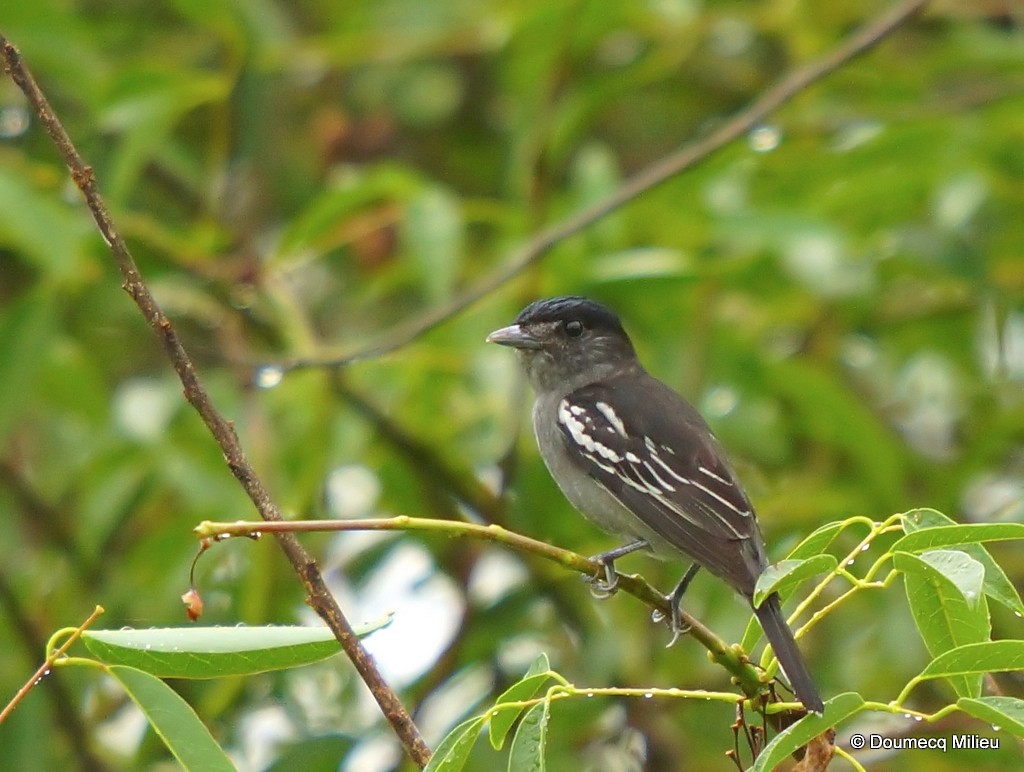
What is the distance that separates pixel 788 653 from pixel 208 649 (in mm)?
1274

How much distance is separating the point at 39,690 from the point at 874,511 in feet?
10.5

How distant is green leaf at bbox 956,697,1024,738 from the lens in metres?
2.29

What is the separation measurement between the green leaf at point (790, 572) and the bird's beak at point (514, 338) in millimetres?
2989

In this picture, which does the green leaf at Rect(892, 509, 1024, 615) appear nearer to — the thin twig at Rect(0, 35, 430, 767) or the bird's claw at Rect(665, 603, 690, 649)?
the bird's claw at Rect(665, 603, 690, 649)

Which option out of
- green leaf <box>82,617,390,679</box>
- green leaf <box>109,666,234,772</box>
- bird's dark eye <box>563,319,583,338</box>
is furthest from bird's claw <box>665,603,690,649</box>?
bird's dark eye <box>563,319,583,338</box>

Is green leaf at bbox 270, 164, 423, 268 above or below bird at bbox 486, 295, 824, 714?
above

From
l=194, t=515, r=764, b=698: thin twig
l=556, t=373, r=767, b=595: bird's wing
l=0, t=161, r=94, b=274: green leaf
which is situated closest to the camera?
l=194, t=515, r=764, b=698: thin twig

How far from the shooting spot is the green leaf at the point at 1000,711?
7.50ft

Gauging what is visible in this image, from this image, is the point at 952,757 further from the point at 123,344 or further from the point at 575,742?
the point at 123,344

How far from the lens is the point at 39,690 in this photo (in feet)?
17.7

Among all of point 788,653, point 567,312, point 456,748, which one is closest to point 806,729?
point 456,748

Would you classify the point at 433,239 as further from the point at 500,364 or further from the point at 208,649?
the point at 208,649

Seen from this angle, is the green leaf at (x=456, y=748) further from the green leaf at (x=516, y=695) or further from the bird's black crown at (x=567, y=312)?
the bird's black crown at (x=567, y=312)

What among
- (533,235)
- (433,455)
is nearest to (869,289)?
(533,235)
